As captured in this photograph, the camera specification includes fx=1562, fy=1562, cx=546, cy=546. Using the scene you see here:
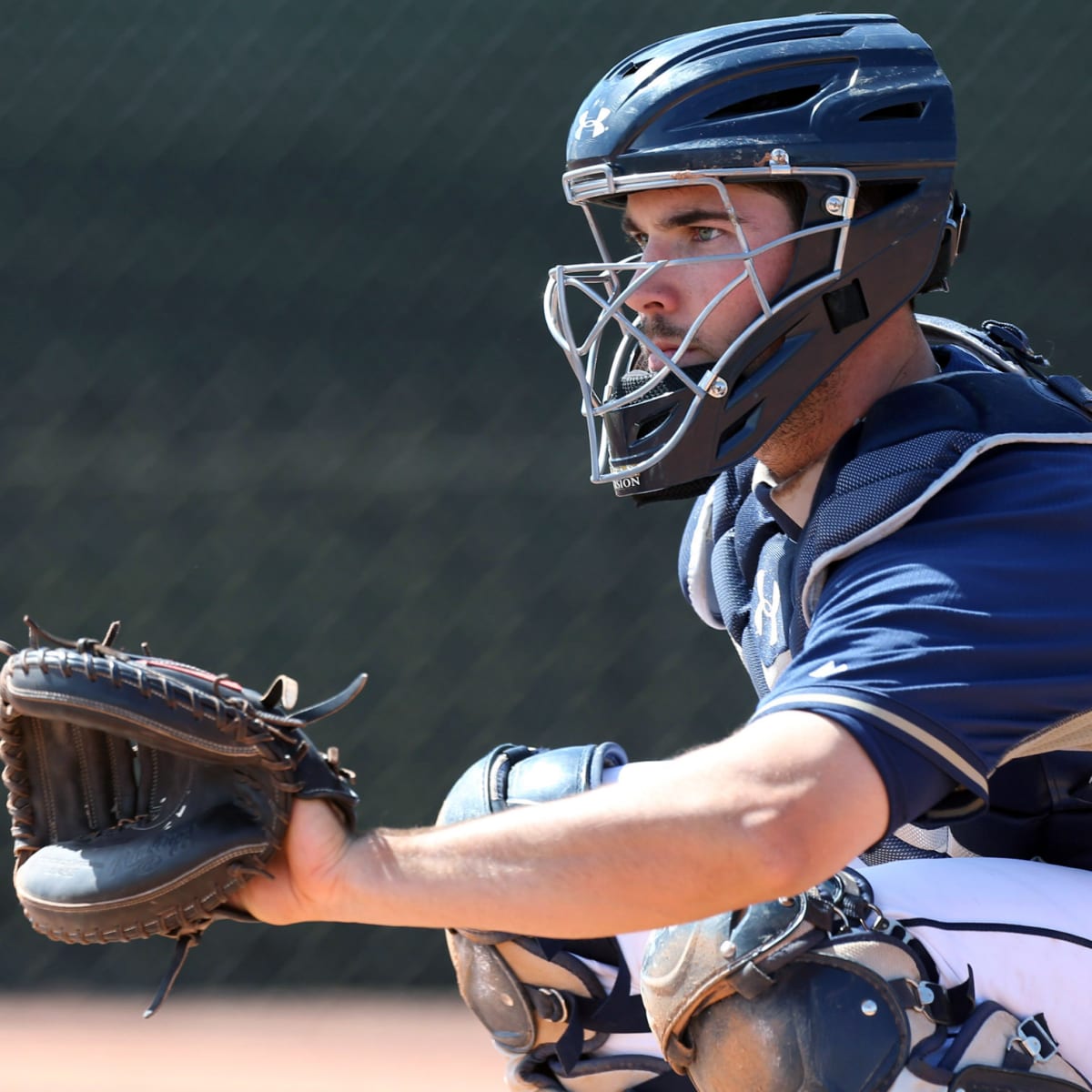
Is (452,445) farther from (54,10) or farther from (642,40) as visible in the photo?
(54,10)

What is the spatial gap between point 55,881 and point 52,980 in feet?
6.46

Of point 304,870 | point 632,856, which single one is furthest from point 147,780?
point 632,856

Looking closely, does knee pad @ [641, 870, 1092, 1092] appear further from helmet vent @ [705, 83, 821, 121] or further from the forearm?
helmet vent @ [705, 83, 821, 121]

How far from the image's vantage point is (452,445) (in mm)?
3258

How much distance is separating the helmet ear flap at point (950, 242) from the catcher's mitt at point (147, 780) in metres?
0.93

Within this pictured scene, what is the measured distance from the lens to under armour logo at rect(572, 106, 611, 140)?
1833 mm

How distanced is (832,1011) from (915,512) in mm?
519

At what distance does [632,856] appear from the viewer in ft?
4.42

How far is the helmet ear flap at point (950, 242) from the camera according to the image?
1902 millimetres

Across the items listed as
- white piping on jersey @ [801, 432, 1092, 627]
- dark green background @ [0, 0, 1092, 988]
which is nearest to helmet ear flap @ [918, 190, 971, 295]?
white piping on jersey @ [801, 432, 1092, 627]

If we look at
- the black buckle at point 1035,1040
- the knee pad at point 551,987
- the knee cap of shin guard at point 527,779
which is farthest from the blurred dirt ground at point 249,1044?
the black buckle at point 1035,1040

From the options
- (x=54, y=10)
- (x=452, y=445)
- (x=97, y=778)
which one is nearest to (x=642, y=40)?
(x=452, y=445)

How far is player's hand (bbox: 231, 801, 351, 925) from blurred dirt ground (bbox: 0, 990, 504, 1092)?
160 centimetres

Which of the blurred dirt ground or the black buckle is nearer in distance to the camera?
the black buckle
